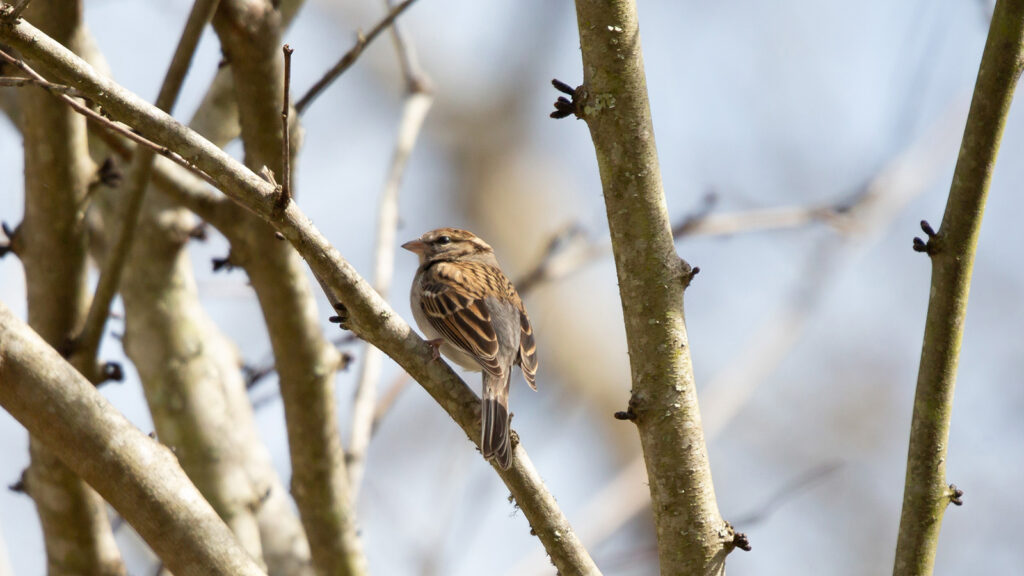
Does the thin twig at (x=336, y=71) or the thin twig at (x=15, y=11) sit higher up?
the thin twig at (x=336, y=71)

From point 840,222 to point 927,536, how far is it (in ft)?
11.3

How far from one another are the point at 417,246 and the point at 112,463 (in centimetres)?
341

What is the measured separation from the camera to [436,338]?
497 centimetres

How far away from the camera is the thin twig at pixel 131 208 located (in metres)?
3.67

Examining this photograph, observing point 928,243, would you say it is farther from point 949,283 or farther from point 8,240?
point 8,240

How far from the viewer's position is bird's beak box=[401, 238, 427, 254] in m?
6.15

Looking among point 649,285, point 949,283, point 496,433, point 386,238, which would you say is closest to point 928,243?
point 949,283

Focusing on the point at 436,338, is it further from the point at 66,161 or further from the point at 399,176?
the point at 66,161

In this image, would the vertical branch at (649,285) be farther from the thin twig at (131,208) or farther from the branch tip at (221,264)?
the branch tip at (221,264)

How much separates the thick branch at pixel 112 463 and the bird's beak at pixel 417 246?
3302mm

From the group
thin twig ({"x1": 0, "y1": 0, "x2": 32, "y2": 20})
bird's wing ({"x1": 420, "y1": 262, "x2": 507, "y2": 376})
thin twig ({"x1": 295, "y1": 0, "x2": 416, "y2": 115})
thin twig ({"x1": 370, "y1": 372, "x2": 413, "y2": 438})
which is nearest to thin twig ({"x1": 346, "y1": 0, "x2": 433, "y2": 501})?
thin twig ({"x1": 370, "y1": 372, "x2": 413, "y2": 438})

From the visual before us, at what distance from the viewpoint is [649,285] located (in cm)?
270

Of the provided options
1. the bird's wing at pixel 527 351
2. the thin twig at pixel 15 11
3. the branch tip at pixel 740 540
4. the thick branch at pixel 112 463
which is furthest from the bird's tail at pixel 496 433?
the thin twig at pixel 15 11

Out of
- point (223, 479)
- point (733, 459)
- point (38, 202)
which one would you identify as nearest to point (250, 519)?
point (223, 479)
